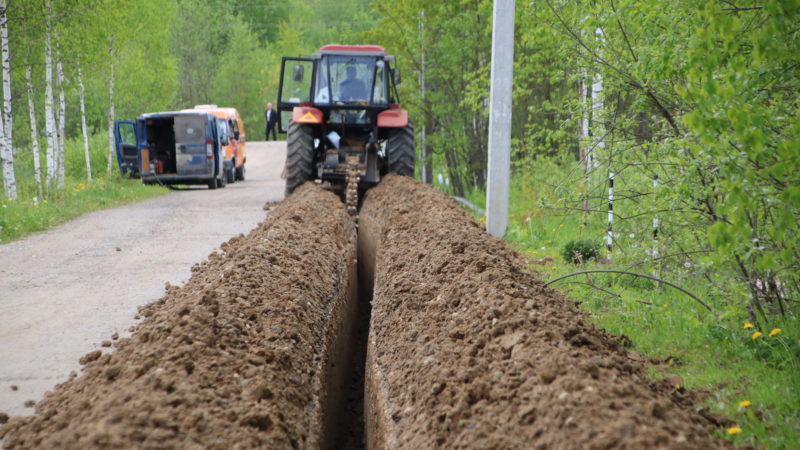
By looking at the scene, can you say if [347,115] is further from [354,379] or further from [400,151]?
[354,379]

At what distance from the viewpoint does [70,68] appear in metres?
20.9

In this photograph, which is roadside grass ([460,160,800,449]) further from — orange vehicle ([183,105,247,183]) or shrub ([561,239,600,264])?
orange vehicle ([183,105,247,183])

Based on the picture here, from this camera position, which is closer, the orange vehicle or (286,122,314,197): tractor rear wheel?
(286,122,314,197): tractor rear wheel

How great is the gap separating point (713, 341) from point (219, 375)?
3.04m

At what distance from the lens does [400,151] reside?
47.9 feet

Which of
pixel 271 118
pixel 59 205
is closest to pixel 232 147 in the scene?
pixel 271 118

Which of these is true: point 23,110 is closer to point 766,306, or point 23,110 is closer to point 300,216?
point 300,216

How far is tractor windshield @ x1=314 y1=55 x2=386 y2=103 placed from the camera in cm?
1445

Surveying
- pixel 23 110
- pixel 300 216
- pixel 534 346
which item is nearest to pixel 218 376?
pixel 534 346

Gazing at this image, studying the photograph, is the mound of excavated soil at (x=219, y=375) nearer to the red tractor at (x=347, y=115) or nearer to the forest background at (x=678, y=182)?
the forest background at (x=678, y=182)

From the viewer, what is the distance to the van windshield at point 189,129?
20.0 meters

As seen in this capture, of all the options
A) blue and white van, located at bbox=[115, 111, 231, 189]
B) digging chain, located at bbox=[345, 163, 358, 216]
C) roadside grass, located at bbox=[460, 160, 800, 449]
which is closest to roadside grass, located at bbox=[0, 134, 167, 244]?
blue and white van, located at bbox=[115, 111, 231, 189]

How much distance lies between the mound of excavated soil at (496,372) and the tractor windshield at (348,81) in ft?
26.8

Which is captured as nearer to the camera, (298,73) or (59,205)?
(298,73)
